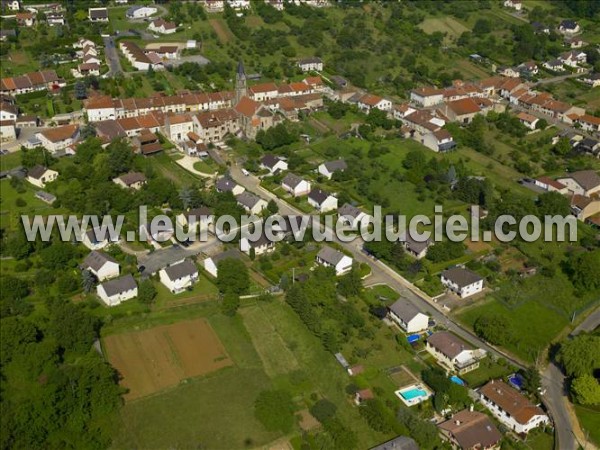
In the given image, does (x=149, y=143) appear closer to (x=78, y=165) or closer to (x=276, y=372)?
(x=78, y=165)

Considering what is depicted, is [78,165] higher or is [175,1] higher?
[175,1]

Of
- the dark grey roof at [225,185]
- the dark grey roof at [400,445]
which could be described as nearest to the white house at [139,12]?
the dark grey roof at [225,185]

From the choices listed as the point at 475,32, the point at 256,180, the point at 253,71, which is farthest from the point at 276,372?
the point at 475,32

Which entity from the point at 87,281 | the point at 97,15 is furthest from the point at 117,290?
the point at 97,15

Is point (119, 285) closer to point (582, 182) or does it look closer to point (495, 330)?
point (495, 330)

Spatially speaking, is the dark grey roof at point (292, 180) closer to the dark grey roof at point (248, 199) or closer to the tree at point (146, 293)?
the dark grey roof at point (248, 199)
